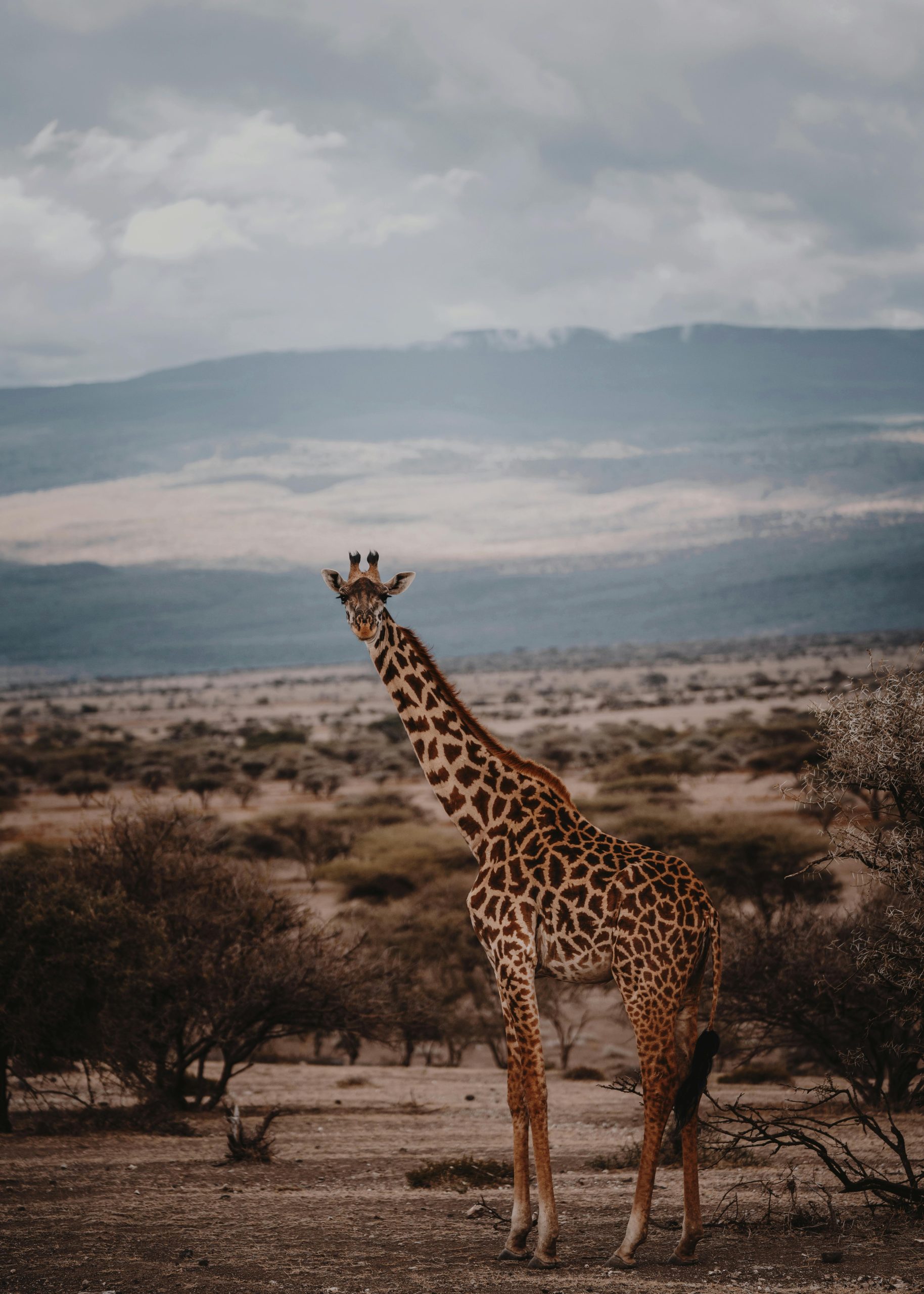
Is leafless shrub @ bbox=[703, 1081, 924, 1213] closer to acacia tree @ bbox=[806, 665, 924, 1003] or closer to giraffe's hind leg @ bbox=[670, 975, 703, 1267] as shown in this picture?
giraffe's hind leg @ bbox=[670, 975, 703, 1267]

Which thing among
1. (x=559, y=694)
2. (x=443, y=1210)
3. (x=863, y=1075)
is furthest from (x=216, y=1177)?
(x=559, y=694)

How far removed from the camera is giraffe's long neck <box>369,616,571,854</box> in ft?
28.1

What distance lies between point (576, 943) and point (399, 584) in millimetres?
2675

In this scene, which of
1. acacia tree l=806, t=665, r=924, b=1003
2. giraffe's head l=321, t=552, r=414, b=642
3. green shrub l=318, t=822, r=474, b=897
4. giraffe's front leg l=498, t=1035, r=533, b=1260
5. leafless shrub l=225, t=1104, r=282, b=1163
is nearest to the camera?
giraffe's front leg l=498, t=1035, r=533, b=1260

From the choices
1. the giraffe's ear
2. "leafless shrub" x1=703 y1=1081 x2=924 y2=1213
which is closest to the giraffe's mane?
the giraffe's ear

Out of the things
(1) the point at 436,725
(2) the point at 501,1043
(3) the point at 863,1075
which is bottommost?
(2) the point at 501,1043

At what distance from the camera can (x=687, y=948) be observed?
309 inches

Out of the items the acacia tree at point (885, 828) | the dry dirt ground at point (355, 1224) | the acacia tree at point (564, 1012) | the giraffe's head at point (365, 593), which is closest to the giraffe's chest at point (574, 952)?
the acacia tree at point (885, 828)

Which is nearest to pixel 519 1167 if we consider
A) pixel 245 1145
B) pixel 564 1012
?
pixel 245 1145

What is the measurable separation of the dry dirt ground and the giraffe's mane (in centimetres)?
296

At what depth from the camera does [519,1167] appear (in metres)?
7.96

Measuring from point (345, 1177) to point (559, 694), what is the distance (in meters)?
102

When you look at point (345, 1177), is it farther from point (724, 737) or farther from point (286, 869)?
point (724, 737)

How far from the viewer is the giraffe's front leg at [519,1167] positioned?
7.90 m
